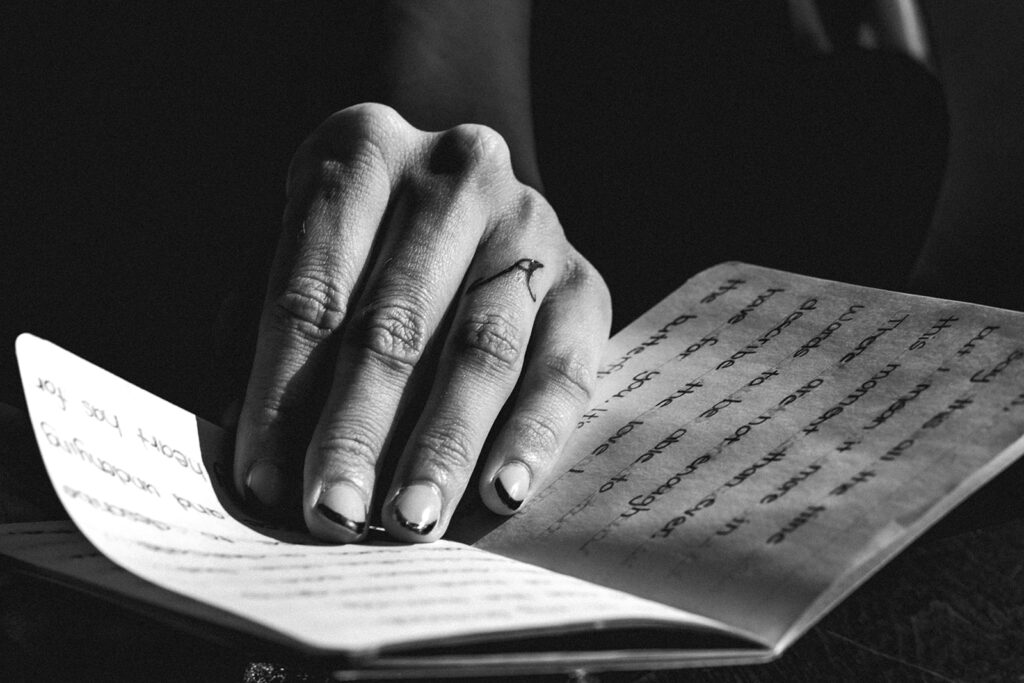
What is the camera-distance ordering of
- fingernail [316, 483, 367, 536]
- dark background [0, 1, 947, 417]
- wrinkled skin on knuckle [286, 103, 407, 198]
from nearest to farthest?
fingernail [316, 483, 367, 536], wrinkled skin on knuckle [286, 103, 407, 198], dark background [0, 1, 947, 417]

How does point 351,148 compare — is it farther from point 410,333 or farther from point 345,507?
point 345,507

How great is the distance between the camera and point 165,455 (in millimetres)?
375

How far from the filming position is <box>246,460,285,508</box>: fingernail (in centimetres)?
39

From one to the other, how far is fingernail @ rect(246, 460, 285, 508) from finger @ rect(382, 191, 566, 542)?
57mm

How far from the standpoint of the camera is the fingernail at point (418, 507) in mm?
362

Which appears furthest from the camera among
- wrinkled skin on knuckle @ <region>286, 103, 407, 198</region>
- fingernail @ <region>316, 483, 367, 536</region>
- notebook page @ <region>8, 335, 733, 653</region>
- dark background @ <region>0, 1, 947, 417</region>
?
dark background @ <region>0, 1, 947, 417</region>

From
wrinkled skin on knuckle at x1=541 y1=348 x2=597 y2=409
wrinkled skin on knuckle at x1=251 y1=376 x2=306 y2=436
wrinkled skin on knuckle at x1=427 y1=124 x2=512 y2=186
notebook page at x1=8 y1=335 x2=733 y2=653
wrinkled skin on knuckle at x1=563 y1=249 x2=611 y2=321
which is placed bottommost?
notebook page at x1=8 y1=335 x2=733 y2=653

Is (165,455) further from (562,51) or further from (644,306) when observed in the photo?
(562,51)

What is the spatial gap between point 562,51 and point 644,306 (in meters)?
0.31

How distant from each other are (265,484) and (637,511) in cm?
18

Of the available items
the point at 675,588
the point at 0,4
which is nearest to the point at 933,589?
the point at 675,588

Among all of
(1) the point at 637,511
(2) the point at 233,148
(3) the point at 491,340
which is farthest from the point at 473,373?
(2) the point at 233,148

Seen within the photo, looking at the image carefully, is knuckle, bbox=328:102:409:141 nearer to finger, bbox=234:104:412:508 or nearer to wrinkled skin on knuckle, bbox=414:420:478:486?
finger, bbox=234:104:412:508

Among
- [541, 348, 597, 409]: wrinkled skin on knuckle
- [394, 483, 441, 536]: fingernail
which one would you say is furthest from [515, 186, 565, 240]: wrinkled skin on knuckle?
[394, 483, 441, 536]: fingernail
